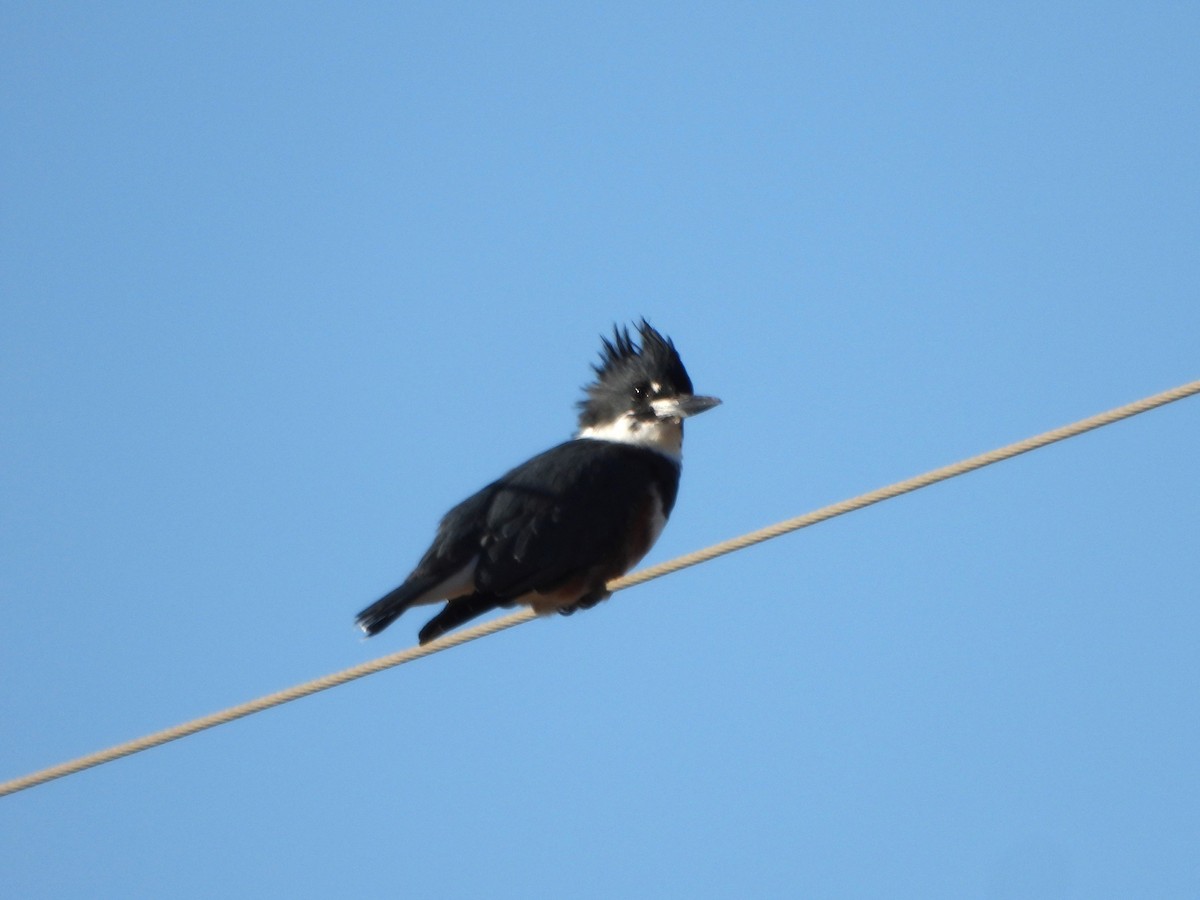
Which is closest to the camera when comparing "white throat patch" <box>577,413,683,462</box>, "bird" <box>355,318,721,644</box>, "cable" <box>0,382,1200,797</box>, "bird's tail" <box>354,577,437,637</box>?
"cable" <box>0,382,1200,797</box>

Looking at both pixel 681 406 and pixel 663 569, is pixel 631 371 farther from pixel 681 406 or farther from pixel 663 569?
pixel 663 569

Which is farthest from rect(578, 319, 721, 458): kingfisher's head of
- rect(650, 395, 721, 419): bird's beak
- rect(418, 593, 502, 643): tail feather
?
rect(418, 593, 502, 643): tail feather

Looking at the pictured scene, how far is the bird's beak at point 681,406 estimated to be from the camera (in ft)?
22.8

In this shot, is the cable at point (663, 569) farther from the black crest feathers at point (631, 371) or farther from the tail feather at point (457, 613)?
the black crest feathers at point (631, 371)

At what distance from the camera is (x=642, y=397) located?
7273mm

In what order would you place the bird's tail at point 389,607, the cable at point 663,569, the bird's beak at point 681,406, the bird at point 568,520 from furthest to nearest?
the bird's beak at point 681,406 → the bird at point 568,520 → the bird's tail at point 389,607 → the cable at point 663,569

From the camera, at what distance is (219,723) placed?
4449 mm

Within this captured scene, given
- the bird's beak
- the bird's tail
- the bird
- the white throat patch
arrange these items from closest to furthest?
the bird's tail, the bird, the bird's beak, the white throat patch

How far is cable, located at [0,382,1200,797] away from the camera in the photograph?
157 inches

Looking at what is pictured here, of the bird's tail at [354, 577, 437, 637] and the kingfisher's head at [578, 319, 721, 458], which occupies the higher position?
the kingfisher's head at [578, 319, 721, 458]

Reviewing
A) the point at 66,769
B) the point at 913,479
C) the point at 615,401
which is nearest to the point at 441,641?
the point at 66,769

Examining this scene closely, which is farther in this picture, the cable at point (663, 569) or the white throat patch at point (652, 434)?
the white throat patch at point (652, 434)

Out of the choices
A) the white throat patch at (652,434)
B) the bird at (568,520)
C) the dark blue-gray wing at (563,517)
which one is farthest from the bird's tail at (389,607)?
the white throat patch at (652,434)

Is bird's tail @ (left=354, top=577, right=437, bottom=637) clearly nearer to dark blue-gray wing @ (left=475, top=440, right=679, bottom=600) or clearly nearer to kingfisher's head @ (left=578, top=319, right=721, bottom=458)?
dark blue-gray wing @ (left=475, top=440, right=679, bottom=600)
